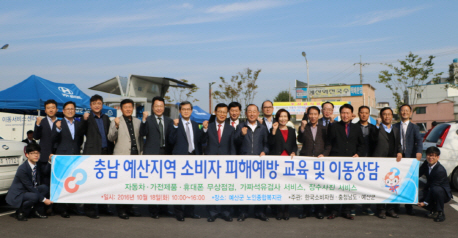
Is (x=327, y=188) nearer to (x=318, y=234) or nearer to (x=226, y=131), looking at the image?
(x=318, y=234)

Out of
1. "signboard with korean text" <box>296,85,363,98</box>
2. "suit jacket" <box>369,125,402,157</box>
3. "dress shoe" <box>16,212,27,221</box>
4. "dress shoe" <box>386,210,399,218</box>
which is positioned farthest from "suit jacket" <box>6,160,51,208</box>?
"signboard with korean text" <box>296,85,363,98</box>

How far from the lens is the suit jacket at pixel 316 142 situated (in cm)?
621

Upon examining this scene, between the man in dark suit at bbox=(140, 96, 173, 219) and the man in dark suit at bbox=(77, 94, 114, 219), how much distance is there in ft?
2.27

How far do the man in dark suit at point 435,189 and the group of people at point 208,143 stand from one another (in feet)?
0.05

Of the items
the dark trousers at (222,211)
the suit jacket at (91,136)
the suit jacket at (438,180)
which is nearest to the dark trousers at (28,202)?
the suit jacket at (91,136)

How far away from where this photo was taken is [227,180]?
233 inches

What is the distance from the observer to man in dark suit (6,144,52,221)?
5840 millimetres

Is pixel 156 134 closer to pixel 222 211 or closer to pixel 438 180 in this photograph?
pixel 222 211

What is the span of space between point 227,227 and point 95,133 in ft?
8.35

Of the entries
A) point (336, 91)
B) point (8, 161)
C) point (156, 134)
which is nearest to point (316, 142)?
point (156, 134)

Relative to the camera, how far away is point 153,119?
20.3 ft

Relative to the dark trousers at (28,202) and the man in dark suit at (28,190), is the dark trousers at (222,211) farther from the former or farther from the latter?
the dark trousers at (28,202)

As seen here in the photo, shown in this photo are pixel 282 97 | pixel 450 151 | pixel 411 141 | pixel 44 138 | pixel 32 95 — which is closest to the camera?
pixel 44 138

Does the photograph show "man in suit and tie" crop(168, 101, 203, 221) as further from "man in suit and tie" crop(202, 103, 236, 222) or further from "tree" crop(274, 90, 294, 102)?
"tree" crop(274, 90, 294, 102)
